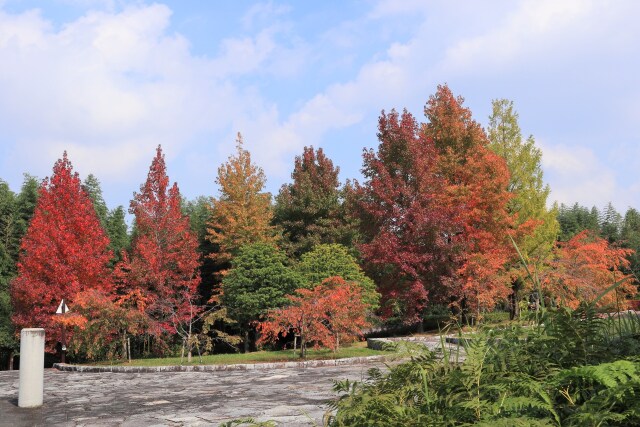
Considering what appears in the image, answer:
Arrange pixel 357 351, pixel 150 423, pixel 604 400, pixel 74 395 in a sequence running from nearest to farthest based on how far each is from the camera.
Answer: pixel 604 400, pixel 150 423, pixel 74 395, pixel 357 351

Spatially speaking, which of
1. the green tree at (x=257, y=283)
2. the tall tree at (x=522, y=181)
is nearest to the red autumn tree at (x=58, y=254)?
the green tree at (x=257, y=283)

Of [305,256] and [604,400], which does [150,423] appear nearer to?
[604,400]

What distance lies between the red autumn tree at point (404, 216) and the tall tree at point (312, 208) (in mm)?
5339

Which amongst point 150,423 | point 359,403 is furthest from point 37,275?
point 359,403

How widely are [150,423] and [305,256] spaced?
17404 millimetres

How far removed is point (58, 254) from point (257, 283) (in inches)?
314

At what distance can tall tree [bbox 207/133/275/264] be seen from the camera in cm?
2842

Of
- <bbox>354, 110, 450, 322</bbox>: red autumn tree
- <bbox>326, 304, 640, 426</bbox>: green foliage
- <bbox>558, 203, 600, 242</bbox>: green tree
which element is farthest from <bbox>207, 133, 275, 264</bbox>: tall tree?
<bbox>558, 203, 600, 242</bbox>: green tree

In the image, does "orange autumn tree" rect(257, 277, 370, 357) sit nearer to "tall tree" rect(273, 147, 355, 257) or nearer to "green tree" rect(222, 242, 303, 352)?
"green tree" rect(222, 242, 303, 352)

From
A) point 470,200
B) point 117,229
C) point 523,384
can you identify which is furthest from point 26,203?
point 523,384

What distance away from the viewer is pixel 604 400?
167cm

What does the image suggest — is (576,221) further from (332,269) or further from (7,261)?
(7,261)

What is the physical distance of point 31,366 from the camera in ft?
28.2

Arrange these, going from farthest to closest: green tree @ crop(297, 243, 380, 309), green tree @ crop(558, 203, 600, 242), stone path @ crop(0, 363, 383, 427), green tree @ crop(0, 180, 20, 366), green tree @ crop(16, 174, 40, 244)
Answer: green tree @ crop(558, 203, 600, 242), green tree @ crop(16, 174, 40, 244), green tree @ crop(0, 180, 20, 366), green tree @ crop(297, 243, 380, 309), stone path @ crop(0, 363, 383, 427)
